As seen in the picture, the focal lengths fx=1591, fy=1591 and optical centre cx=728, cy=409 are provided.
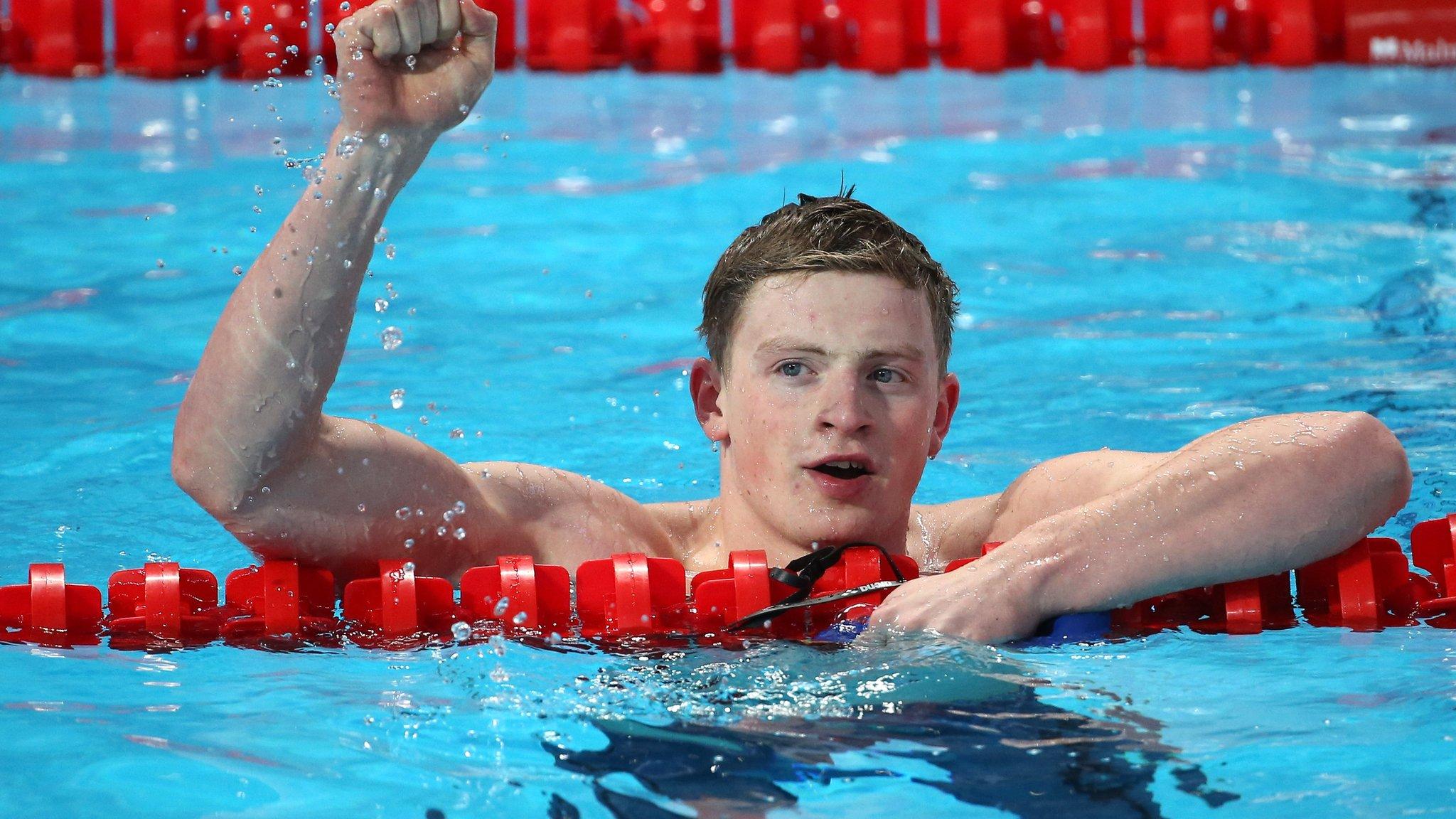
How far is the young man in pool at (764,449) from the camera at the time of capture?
2.34 m

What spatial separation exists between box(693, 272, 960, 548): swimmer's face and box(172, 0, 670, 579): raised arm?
2.06 feet

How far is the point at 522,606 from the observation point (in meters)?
2.67

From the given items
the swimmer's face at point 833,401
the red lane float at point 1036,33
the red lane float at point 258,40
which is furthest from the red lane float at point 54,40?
the swimmer's face at point 833,401

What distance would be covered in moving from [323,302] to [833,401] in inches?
32.1

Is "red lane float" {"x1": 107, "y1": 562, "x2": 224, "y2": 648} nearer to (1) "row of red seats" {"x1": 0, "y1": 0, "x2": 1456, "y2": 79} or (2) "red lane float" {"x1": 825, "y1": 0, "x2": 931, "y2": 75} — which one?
(1) "row of red seats" {"x1": 0, "y1": 0, "x2": 1456, "y2": 79}

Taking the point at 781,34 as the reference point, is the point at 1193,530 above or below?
below

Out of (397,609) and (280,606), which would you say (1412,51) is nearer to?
(397,609)

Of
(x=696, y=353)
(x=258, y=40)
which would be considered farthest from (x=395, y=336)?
(x=258, y=40)

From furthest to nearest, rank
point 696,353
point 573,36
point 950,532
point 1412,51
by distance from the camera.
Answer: point 573,36 → point 1412,51 → point 696,353 → point 950,532

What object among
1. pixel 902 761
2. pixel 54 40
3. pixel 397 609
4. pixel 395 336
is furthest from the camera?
pixel 54 40

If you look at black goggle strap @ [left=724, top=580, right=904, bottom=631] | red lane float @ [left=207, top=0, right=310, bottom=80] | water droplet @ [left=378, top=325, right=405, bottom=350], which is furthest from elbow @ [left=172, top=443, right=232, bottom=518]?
red lane float @ [left=207, top=0, right=310, bottom=80]

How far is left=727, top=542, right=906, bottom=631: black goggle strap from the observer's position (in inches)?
101

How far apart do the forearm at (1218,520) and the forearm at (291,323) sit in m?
1.11

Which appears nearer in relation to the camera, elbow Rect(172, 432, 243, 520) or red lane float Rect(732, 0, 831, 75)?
elbow Rect(172, 432, 243, 520)
